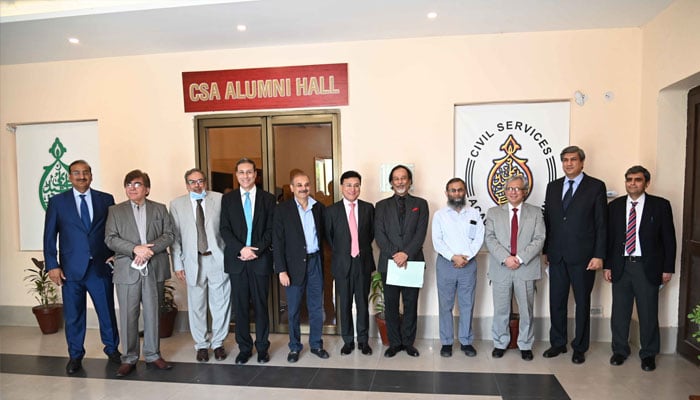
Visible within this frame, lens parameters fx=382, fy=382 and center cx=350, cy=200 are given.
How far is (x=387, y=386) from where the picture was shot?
9.82 ft

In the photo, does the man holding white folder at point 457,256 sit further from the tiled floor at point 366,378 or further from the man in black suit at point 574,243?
the man in black suit at point 574,243

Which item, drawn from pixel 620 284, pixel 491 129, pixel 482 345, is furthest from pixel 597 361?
pixel 491 129

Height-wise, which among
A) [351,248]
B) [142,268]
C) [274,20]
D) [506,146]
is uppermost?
[274,20]

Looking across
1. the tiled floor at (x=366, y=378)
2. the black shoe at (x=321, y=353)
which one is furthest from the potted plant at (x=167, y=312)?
the black shoe at (x=321, y=353)

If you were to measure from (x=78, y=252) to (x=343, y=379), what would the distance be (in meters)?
2.57

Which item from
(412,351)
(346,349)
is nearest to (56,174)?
(346,349)

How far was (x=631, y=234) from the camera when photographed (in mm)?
3297

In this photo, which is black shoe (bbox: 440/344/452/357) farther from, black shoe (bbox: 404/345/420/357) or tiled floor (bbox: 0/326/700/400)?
black shoe (bbox: 404/345/420/357)

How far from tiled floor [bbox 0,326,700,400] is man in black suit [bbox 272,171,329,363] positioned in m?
0.25

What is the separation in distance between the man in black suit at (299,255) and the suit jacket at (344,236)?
0.12 metres

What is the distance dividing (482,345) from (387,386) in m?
1.32

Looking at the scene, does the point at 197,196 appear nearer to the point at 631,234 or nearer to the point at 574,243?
the point at 574,243

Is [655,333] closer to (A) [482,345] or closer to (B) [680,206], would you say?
(B) [680,206]

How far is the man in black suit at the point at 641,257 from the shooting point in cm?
324
